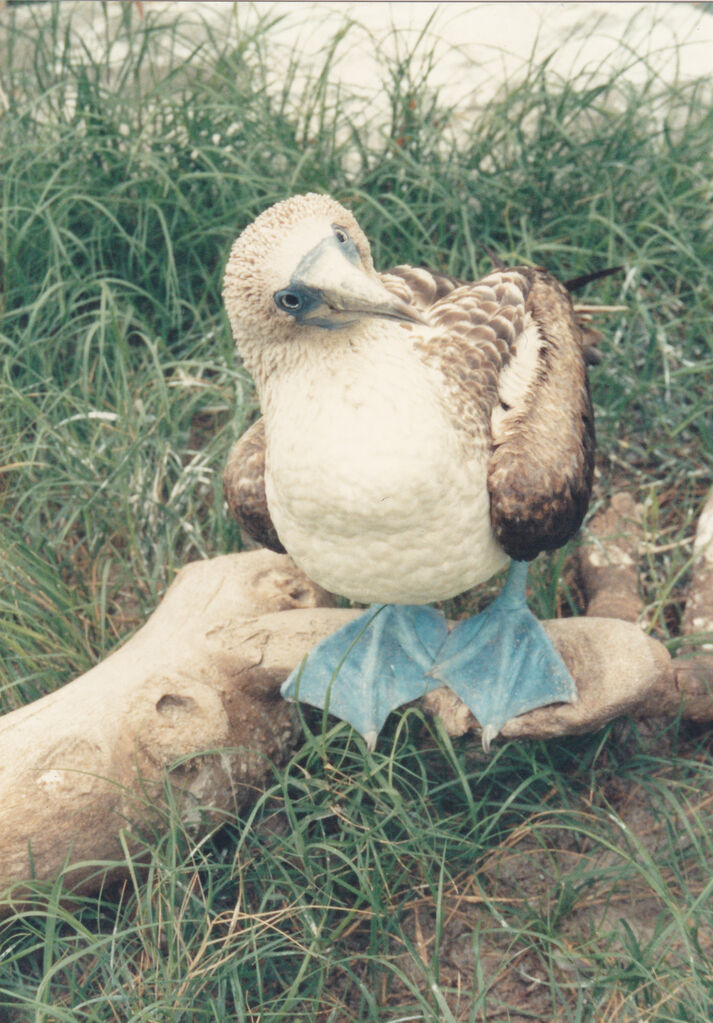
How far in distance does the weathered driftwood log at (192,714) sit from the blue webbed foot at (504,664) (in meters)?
0.04

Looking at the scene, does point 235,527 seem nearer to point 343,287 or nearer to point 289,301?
point 289,301

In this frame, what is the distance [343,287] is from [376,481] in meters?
0.37

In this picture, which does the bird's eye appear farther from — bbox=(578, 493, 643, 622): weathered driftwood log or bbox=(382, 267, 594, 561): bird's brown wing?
bbox=(578, 493, 643, 622): weathered driftwood log

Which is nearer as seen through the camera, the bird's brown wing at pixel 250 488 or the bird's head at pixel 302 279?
the bird's head at pixel 302 279

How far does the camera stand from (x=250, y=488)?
2705 mm

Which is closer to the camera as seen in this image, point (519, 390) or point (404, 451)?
point (404, 451)

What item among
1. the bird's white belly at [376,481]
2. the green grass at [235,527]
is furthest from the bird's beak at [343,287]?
the green grass at [235,527]

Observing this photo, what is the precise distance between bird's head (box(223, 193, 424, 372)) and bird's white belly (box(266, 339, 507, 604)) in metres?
0.11

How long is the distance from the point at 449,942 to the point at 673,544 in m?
1.29

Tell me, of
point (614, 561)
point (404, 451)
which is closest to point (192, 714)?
point (404, 451)

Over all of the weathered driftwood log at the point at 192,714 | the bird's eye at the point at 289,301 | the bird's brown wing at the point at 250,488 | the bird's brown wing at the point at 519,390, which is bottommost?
the weathered driftwood log at the point at 192,714

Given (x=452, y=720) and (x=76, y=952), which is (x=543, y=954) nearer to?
(x=452, y=720)

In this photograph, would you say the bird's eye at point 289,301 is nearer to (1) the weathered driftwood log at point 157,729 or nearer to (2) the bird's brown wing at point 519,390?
(2) the bird's brown wing at point 519,390

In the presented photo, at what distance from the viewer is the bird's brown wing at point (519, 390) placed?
2471 mm
